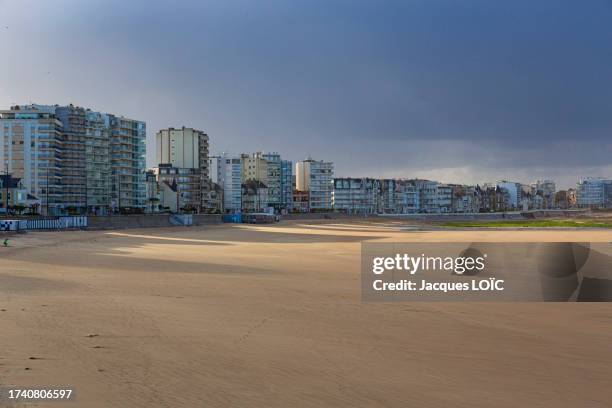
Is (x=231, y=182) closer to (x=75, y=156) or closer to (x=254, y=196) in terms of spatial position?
(x=254, y=196)

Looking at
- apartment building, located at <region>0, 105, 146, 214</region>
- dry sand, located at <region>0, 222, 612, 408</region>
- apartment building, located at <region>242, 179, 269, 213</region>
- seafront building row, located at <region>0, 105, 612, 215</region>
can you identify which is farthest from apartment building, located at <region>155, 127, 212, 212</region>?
dry sand, located at <region>0, 222, 612, 408</region>

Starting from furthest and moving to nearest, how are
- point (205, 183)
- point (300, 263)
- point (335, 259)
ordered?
1. point (205, 183)
2. point (335, 259)
3. point (300, 263)

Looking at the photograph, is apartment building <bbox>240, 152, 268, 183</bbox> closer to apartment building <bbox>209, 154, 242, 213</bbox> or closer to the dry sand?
apartment building <bbox>209, 154, 242, 213</bbox>

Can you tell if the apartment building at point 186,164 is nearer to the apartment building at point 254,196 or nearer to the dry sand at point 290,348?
the apartment building at point 254,196

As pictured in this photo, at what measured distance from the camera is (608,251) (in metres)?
34.8

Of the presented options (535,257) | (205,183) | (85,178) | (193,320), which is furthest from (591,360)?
(205,183)

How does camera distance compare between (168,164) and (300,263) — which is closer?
(300,263)

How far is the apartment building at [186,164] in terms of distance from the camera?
6324 inches

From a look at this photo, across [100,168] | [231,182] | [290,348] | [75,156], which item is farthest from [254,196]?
[290,348]

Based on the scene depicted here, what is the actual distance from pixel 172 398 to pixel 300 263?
20.1 meters

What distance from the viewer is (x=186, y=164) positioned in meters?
172

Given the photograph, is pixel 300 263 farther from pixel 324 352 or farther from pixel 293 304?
pixel 324 352

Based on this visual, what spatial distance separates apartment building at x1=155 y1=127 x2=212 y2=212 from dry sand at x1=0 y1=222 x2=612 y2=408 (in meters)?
141

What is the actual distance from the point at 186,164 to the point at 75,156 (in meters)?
42.3
